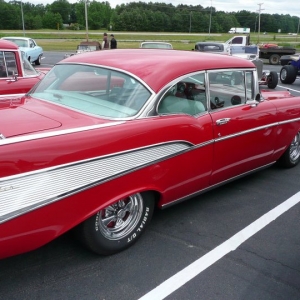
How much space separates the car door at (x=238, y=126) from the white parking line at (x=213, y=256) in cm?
55

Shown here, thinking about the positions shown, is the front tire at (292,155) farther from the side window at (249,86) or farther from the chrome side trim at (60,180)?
the chrome side trim at (60,180)

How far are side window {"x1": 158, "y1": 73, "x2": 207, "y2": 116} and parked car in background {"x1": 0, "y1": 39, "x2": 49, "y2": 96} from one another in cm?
404

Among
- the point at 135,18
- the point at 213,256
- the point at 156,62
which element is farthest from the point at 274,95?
the point at 135,18

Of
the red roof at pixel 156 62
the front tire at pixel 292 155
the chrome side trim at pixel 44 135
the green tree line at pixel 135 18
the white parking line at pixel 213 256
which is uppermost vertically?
the green tree line at pixel 135 18

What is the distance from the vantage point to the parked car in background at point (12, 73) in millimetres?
6578

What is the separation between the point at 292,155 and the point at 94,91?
3.11m

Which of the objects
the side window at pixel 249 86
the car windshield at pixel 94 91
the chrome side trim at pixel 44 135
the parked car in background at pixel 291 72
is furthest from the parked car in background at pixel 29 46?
the chrome side trim at pixel 44 135

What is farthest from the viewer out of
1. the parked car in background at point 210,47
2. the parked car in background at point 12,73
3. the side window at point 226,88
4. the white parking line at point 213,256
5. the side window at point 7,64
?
the parked car in background at point 210,47

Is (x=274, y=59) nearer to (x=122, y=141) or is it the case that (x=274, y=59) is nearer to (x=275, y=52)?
(x=275, y=52)

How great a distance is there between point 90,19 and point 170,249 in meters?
104

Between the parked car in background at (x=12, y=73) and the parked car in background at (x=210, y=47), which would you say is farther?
the parked car in background at (x=210, y=47)

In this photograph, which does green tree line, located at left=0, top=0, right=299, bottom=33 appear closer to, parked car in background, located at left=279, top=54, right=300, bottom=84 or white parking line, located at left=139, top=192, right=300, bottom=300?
parked car in background, located at left=279, top=54, right=300, bottom=84

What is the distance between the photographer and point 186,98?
3555mm

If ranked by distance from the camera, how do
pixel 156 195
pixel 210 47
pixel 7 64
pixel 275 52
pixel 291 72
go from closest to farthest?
pixel 156 195, pixel 7 64, pixel 291 72, pixel 210 47, pixel 275 52
